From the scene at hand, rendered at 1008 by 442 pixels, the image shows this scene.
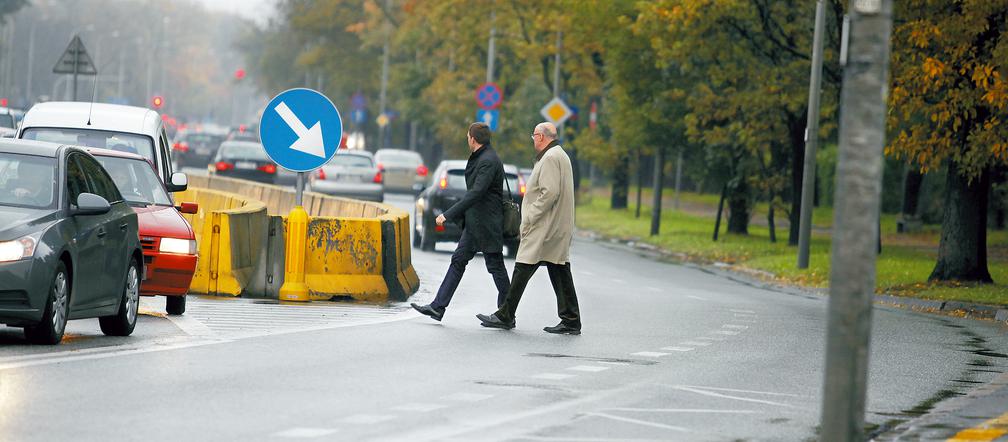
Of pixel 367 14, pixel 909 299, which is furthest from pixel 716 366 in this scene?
pixel 367 14

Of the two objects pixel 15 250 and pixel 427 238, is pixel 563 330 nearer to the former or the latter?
pixel 15 250

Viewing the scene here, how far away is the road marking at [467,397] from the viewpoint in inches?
416

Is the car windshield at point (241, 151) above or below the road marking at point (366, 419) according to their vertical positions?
above

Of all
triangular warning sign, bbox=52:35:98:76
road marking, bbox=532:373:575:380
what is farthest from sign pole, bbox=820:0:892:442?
triangular warning sign, bbox=52:35:98:76

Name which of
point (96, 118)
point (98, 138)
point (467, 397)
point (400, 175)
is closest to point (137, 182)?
point (98, 138)

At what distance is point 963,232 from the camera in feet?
87.7

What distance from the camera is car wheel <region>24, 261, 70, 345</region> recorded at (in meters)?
12.3

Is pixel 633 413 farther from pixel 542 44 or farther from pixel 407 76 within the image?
pixel 407 76

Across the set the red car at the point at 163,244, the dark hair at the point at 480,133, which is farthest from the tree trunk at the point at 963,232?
the red car at the point at 163,244

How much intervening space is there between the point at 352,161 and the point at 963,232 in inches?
847

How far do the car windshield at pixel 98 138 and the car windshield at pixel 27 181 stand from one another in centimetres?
591

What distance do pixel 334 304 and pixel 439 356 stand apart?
16.6 feet

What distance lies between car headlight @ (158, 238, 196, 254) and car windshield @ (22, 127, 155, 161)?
3.81 metres

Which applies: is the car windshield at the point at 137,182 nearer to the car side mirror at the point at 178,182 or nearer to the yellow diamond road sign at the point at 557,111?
the car side mirror at the point at 178,182
